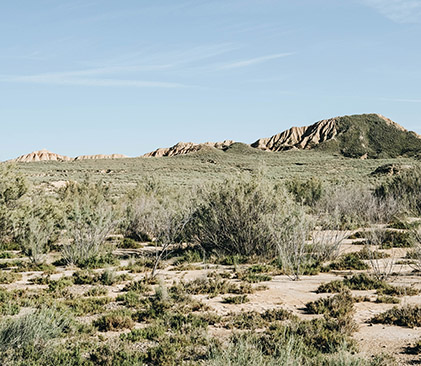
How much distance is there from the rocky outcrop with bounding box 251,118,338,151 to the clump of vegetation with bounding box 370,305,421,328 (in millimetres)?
106826

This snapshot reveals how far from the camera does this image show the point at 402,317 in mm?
7594

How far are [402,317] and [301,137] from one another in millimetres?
124308

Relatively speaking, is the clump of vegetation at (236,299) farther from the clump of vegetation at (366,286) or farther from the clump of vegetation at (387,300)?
the clump of vegetation at (387,300)

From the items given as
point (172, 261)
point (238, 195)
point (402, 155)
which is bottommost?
point (172, 261)

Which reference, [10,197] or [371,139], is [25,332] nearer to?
[10,197]

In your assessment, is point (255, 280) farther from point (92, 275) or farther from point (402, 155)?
point (402, 155)

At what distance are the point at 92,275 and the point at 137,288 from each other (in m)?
2.25

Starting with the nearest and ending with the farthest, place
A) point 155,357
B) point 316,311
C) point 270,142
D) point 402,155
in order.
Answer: point 155,357, point 316,311, point 402,155, point 270,142

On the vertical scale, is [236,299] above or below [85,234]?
below

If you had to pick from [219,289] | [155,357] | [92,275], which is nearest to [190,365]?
[155,357]

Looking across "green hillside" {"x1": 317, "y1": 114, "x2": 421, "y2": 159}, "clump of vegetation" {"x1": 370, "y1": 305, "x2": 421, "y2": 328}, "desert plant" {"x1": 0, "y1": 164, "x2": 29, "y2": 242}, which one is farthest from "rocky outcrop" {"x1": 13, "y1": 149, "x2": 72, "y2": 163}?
"clump of vegetation" {"x1": 370, "y1": 305, "x2": 421, "y2": 328}

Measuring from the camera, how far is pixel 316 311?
8.27 m

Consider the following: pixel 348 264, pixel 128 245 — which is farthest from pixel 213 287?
pixel 128 245

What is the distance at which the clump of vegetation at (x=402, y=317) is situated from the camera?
7402 millimetres
